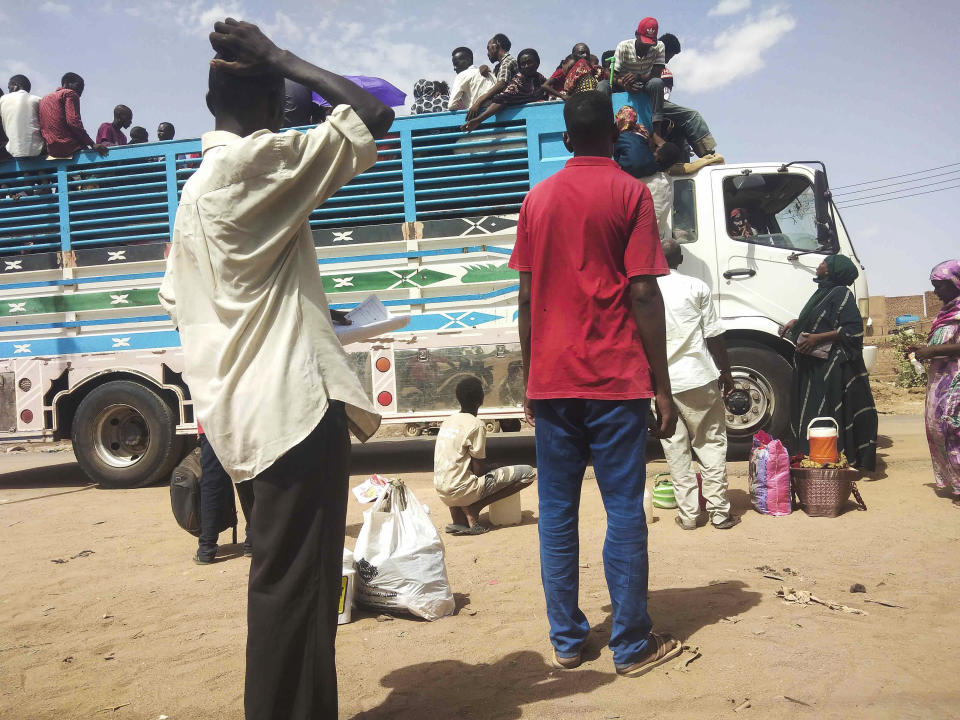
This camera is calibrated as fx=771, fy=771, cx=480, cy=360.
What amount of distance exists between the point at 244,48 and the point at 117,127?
7.64 metres

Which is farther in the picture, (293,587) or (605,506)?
(605,506)

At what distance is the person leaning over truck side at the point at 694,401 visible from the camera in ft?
15.3

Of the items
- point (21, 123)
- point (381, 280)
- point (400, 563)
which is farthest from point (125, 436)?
point (400, 563)

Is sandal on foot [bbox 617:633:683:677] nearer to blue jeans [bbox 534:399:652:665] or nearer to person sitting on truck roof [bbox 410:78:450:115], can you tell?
blue jeans [bbox 534:399:652:665]

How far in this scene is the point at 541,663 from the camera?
2.80 m

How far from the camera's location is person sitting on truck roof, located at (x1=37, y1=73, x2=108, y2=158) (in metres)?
7.31

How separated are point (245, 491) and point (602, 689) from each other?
1.68 m

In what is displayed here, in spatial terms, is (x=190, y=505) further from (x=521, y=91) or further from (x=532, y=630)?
(x=521, y=91)

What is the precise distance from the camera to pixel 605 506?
275 cm

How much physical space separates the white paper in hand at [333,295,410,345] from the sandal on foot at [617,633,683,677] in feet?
4.67

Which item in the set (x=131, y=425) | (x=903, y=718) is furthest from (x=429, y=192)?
(x=903, y=718)

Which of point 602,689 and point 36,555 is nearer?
point 602,689

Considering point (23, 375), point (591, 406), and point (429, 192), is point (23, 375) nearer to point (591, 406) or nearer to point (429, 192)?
point (429, 192)

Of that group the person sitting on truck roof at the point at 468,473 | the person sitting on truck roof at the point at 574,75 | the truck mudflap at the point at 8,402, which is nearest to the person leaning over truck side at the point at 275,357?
the person sitting on truck roof at the point at 468,473
